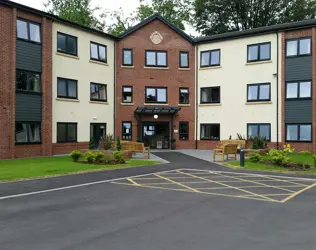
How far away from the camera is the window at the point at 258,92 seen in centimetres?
2511

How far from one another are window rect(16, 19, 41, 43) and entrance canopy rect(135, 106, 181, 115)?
939 cm

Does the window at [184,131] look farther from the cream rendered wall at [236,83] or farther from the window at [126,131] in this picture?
the window at [126,131]

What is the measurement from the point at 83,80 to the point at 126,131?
5.63 meters

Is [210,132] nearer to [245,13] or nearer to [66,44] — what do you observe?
[66,44]

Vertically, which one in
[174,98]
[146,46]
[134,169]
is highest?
[146,46]

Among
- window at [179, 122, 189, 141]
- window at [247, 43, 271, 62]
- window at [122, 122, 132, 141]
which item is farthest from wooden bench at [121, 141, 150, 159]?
window at [247, 43, 271, 62]

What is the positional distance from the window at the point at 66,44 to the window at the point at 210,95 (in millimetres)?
10830

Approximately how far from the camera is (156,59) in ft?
91.8

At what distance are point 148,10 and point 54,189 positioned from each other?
35.5m

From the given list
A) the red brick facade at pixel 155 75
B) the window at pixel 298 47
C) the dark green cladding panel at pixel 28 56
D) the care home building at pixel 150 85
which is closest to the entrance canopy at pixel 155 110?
the care home building at pixel 150 85

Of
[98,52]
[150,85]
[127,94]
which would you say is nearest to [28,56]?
[98,52]

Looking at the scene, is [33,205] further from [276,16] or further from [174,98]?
[276,16]

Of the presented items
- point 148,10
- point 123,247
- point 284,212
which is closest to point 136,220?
point 123,247

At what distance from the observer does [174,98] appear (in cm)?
2795
